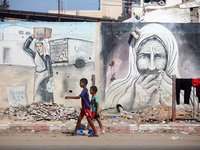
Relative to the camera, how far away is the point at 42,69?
10719 mm

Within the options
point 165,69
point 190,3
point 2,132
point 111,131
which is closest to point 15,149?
point 2,132

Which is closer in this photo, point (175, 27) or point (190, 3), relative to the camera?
point (175, 27)

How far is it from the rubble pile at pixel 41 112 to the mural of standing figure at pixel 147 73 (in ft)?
5.65

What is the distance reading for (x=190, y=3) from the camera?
46.9 feet

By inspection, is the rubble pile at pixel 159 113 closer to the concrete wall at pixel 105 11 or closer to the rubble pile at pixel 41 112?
the rubble pile at pixel 41 112

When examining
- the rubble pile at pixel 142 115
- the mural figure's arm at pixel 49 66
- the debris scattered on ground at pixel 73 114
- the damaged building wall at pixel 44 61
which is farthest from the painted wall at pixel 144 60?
the mural figure's arm at pixel 49 66

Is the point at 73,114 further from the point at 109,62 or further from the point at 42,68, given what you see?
the point at 109,62

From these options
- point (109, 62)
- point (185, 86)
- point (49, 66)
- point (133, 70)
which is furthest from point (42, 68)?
point (185, 86)

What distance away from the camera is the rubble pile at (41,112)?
9359mm

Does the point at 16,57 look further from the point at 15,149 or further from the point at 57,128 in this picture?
the point at 15,149

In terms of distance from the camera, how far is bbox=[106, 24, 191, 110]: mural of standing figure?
35.1 feet

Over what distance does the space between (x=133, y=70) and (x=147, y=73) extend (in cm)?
55

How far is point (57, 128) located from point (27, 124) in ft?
3.00

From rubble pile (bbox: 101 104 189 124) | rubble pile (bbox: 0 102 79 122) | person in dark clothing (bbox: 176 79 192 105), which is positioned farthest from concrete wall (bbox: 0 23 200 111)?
person in dark clothing (bbox: 176 79 192 105)
